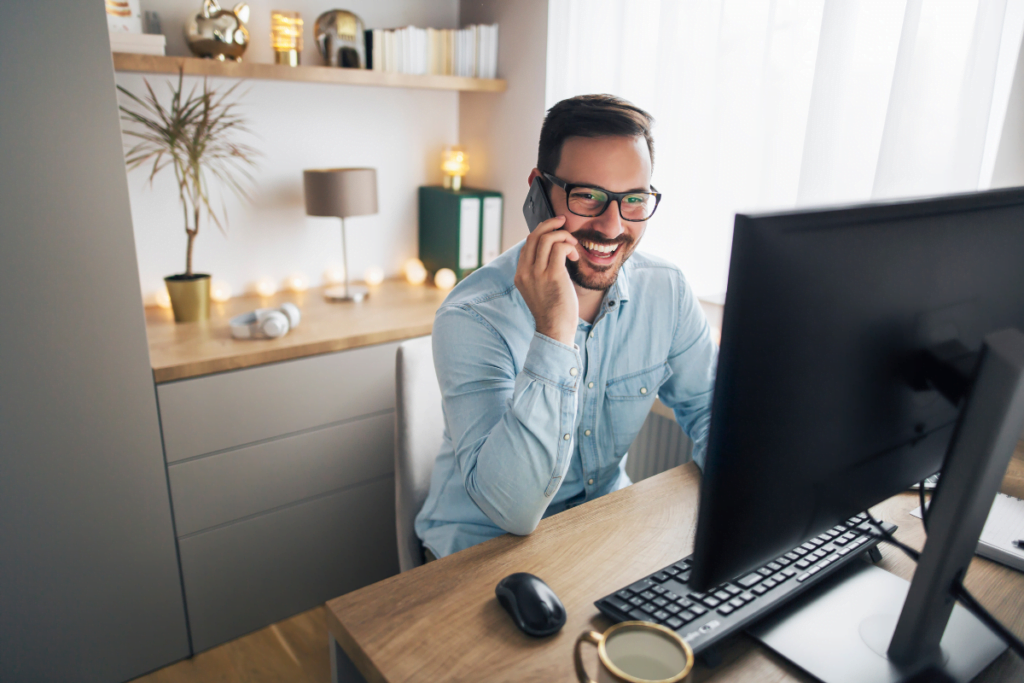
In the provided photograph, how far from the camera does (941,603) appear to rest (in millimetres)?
687

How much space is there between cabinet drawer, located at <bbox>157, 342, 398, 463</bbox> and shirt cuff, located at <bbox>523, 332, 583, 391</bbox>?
1020 millimetres

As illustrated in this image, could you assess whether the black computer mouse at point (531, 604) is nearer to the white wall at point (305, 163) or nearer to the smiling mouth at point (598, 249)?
the smiling mouth at point (598, 249)

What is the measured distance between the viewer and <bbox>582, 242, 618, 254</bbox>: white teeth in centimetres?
115

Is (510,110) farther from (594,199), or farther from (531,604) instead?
(531,604)

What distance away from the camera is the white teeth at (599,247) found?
3.76ft

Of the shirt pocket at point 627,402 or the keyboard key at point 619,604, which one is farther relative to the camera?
the shirt pocket at point 627,402

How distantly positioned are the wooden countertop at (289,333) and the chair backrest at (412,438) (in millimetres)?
644

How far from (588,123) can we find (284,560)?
1526 millimetres

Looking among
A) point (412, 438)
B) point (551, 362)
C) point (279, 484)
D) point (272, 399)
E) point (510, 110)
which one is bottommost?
point (279, 484)

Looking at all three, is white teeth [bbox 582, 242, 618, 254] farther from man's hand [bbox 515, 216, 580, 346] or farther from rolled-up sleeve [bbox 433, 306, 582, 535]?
rolled-up sleeve [bbox 433, 306, 582, 535]

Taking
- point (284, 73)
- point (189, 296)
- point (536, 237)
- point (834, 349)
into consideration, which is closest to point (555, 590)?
point (834, 349)

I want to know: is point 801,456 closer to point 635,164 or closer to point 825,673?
point 825,673

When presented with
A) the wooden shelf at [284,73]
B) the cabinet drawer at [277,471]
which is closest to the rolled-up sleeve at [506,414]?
the cabinet drawer at [277,471]

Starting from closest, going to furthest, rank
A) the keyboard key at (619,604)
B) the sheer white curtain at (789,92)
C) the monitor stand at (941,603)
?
the monitor stand at (941,603), the keyboard key at (619,604), the sheer white curtain at (789,92)
